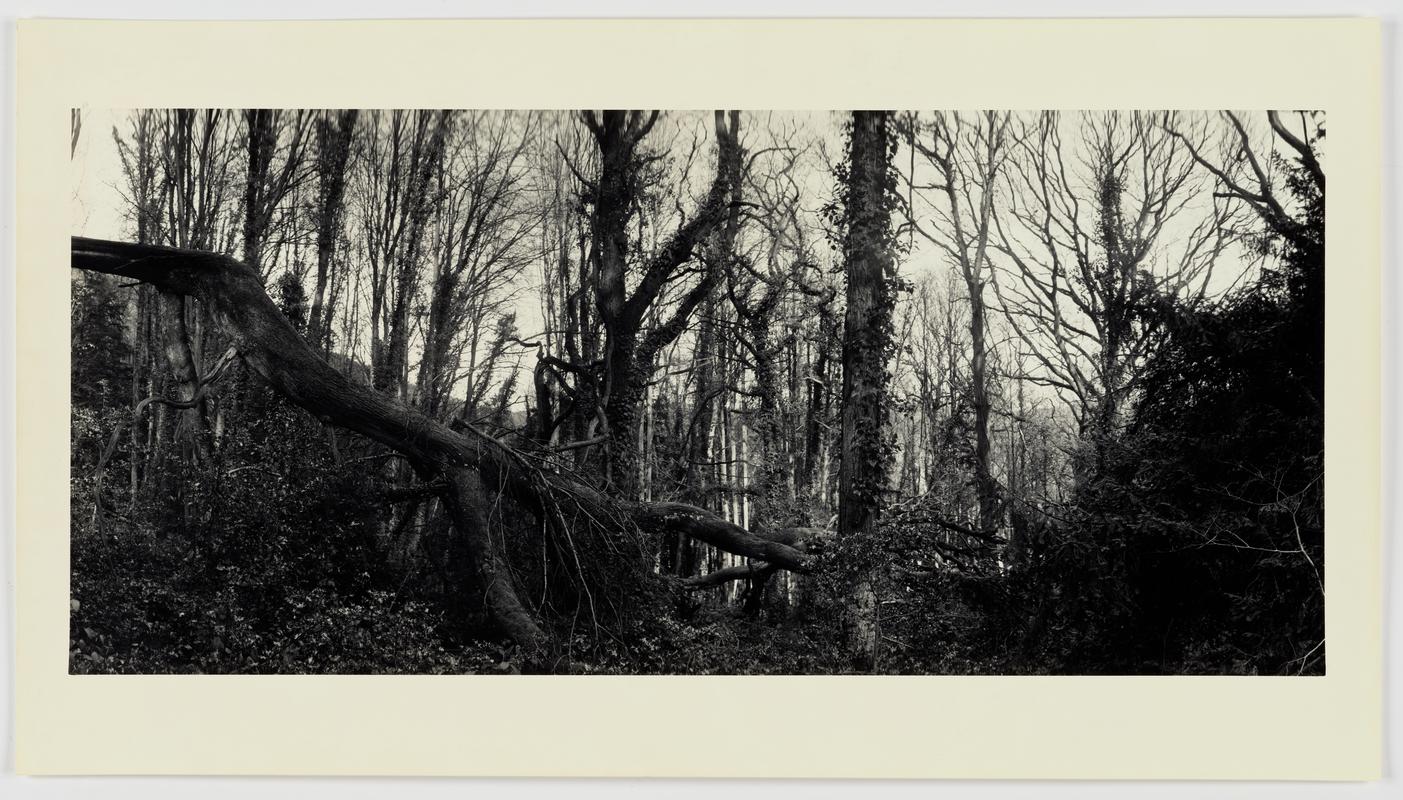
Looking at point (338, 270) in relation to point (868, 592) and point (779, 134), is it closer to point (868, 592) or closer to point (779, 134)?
point (779, 134)

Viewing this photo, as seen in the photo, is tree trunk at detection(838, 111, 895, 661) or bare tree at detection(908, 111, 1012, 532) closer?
bare tree at detection(908, 111, 1012, 532)

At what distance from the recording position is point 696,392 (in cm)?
567

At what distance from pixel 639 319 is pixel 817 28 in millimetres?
2132

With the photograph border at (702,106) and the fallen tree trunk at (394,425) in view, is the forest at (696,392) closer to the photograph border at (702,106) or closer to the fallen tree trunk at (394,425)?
the fallen tree trunk at (394,425)

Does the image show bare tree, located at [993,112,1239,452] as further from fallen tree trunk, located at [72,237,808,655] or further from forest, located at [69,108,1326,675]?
fallen tree trunk, located at [72,237,808,655]

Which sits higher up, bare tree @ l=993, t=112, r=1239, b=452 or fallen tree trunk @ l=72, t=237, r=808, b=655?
bare tree @ l=993, t=112, r=1239, b=452

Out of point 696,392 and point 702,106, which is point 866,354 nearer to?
point 696,392

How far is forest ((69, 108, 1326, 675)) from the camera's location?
16.1 ft

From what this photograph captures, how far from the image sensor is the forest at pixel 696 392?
4898mm

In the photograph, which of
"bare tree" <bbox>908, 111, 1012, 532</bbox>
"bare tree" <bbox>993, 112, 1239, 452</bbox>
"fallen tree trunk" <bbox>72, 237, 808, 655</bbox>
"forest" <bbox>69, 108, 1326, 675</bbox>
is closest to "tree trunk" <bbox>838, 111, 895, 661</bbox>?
"forest" <bbox>69, 108, 1326, 675</bbox>

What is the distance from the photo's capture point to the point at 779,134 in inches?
194

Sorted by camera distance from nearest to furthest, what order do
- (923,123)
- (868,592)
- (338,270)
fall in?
(923,123) < (868,592) < (338,270)

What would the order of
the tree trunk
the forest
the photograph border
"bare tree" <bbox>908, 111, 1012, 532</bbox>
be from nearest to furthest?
the photograph border, the forest, "bare tree" <bbox>908, 111, 1012, 532</bbox>, the tree trunk

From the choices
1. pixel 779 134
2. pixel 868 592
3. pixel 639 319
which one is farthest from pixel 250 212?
pixel 868 592
